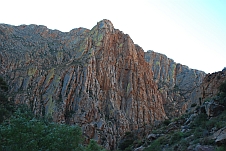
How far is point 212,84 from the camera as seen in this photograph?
37.9 metres

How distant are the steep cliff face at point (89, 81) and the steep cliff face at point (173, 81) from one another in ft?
13.3

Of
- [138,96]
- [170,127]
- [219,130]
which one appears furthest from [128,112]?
[219,130]

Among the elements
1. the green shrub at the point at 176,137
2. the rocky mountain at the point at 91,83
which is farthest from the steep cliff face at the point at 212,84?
the rocky mountain at the point at 91,83

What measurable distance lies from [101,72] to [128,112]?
1348 centimetres

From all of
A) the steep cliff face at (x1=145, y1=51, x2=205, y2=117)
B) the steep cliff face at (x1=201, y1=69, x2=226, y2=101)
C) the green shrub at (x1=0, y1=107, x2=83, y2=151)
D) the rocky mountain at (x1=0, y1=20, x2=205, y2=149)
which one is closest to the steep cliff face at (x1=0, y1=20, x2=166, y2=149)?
the rocky mountain at (x1=0, y1=20, x2=205, y2=149)

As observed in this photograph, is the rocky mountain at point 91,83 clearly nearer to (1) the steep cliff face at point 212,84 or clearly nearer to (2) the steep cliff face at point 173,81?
(2) the steep cliff face at point 173,81

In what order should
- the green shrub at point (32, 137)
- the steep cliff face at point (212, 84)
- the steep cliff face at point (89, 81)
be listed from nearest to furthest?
the green shrub at point (32, 137), the steep cliff face at point (212, 84), the steep cliff face at point (89, 81)

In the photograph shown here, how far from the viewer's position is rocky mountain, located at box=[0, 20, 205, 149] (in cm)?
6762

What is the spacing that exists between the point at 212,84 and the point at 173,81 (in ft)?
260

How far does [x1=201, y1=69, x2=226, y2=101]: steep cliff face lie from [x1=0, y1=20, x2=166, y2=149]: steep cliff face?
3100 centimetres

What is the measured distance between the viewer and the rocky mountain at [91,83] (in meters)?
67.6

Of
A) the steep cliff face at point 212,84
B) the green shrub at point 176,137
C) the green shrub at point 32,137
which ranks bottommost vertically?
the green shrub at point 176,137

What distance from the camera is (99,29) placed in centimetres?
9219

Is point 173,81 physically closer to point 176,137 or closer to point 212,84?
point 212,84
